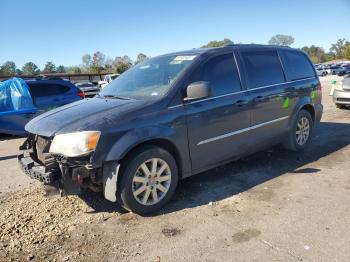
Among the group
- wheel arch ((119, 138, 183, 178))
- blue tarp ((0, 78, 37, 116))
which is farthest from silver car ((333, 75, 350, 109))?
blue tarp ((0, 78, 37, 116))

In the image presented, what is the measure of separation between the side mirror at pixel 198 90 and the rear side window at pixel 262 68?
1.17 metres

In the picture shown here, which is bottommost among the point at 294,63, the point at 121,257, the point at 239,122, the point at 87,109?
the point at 121,257

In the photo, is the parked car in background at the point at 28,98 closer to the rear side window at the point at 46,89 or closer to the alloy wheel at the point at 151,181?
the rear side window at the point at 46,89

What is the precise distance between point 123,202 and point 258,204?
1578mm

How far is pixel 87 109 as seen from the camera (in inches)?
168

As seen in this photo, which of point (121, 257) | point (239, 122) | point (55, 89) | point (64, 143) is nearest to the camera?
point (121, 257)

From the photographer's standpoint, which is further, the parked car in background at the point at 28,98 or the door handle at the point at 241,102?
the parked car in background at the point at 28,98

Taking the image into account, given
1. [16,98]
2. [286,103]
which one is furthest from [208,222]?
[16,98]

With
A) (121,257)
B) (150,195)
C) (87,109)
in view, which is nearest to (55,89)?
(87,109)

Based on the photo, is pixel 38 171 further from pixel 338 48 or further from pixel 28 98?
pixel 338 48

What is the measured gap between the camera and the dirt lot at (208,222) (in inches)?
129

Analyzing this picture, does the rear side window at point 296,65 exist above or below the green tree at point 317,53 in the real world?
below

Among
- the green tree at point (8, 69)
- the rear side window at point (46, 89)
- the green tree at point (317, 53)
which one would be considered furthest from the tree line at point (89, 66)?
the green tree at point (317, 53)

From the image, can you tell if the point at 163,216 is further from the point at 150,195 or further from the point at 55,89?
the point at 55,89
